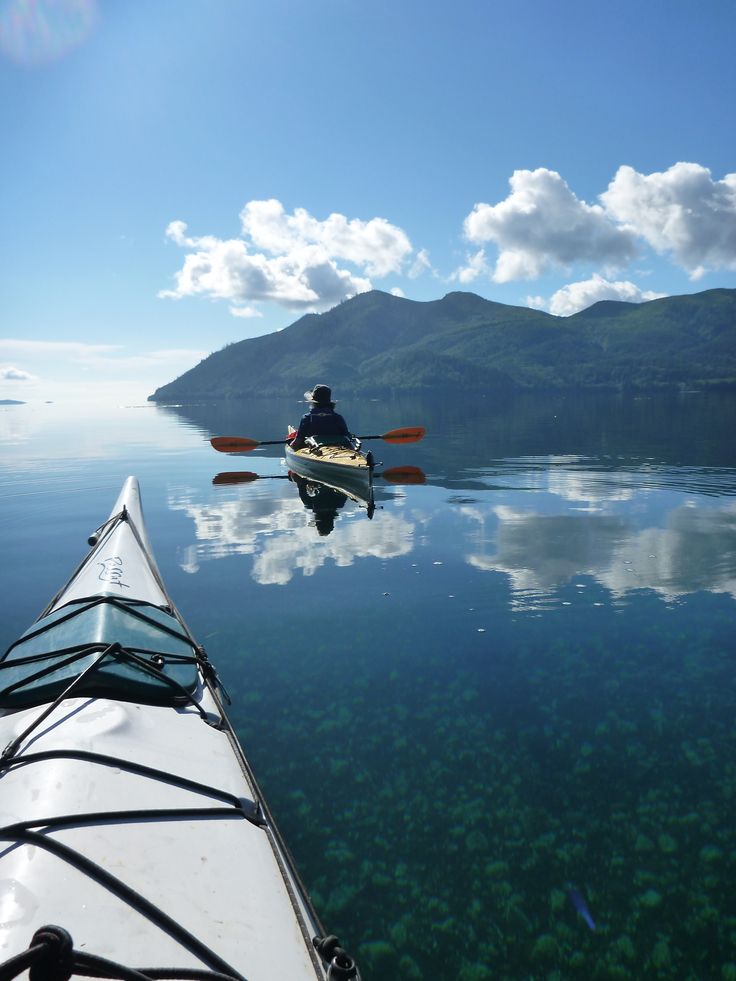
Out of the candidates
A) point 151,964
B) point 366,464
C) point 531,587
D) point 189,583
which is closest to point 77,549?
point 189,583

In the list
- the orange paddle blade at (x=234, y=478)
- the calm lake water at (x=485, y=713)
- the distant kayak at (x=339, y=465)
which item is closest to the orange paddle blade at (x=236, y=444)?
the orange paddle blade at (x=234, y=478)

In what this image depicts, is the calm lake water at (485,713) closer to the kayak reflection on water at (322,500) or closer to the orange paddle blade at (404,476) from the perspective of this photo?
the kayak reflection on water at (322,500)

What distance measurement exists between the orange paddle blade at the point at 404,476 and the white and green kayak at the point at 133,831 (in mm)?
20648

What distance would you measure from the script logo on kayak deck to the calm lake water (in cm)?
205

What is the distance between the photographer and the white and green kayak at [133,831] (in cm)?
301

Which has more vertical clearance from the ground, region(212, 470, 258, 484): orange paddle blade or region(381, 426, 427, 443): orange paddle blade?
region(381, 426, 427, 443): orange paddle blade

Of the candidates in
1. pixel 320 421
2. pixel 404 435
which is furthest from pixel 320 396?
pixel 404 435

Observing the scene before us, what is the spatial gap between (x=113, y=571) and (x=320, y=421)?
18664mm

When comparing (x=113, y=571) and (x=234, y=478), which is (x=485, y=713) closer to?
(x=113, y=571)

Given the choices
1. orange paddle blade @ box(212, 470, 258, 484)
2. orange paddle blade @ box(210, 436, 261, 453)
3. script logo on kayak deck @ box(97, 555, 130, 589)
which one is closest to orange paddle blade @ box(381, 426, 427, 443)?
orange paddle blade @ box(210, 436, 261, 453)

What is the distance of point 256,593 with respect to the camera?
41.2 feet

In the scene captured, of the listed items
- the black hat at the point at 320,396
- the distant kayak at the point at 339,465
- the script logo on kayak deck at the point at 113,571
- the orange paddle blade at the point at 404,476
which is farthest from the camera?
the black hat at the point at 320,396

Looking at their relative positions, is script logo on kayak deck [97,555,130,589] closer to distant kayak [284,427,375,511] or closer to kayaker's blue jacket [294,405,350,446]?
distant kayak [284,427,375,511]

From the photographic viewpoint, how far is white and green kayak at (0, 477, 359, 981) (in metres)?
3.01
